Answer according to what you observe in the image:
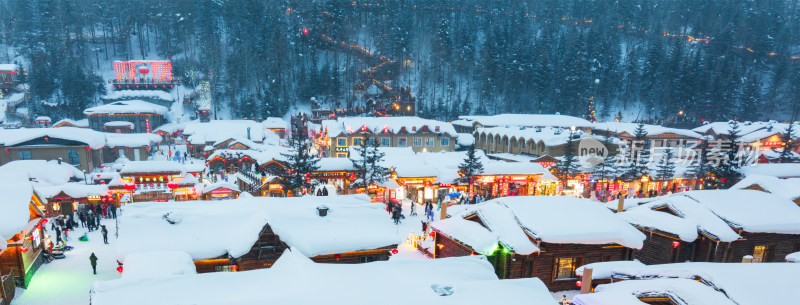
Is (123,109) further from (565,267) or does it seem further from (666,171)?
(666,171)

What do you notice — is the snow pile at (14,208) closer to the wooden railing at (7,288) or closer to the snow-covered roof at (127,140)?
the wooden railing at (7,288)

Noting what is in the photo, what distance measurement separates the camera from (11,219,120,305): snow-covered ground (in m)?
12.2

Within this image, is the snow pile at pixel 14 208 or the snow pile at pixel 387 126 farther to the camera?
the snow pile at pixel 387 126

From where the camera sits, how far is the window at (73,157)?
102ft

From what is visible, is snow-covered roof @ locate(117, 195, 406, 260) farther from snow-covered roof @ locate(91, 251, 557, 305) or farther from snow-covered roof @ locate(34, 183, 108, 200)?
snow-covered roof @ locate(34, 183, 108, 200)

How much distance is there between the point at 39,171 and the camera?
24.4m

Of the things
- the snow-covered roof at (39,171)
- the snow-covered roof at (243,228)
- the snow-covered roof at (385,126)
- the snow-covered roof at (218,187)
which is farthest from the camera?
the snow-covered roof at (385,126)

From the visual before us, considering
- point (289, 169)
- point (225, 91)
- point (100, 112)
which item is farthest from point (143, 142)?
point (225, 91)

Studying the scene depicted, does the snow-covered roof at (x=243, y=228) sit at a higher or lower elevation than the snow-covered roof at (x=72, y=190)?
higher

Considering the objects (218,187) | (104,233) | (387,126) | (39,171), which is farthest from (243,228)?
(387,126)

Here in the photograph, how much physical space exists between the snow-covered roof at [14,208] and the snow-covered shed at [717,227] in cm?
2109

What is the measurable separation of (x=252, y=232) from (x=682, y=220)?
1486cm

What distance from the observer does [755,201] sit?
50.6 ft

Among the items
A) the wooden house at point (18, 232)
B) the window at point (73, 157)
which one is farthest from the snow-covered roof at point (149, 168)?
the window at point (73, 157)
